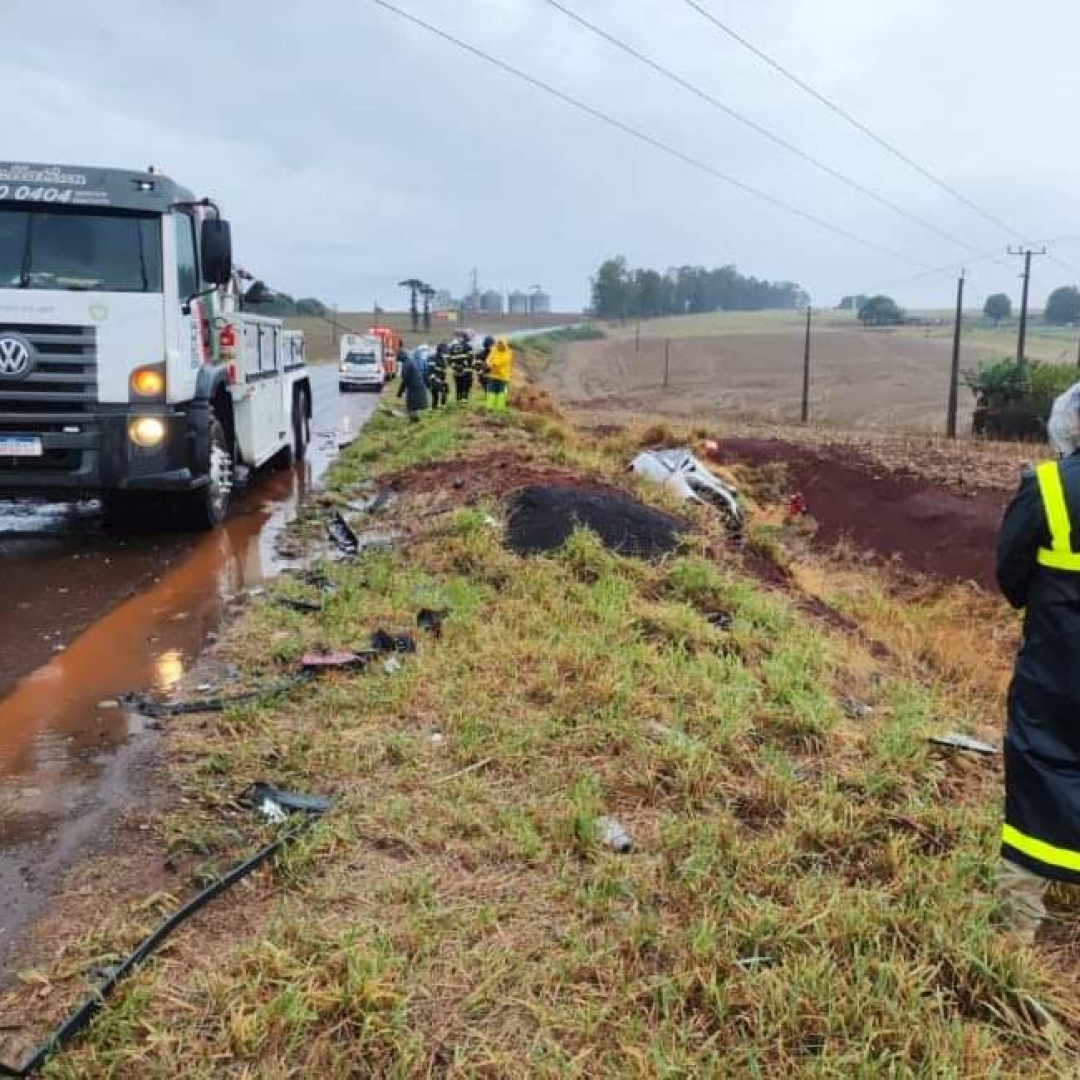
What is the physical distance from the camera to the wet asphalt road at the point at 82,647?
3.45m

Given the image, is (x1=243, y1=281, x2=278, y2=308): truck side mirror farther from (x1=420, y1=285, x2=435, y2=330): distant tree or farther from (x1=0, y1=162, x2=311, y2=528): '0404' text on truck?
(x1=420, y1=285, x2=435, y2=330): distant tree

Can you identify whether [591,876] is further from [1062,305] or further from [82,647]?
[1062,305]

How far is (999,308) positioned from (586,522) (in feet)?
397

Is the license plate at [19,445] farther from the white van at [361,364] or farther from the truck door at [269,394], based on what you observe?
the white van at [361,364]

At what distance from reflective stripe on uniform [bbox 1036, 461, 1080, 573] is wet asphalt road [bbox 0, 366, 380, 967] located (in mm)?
3222

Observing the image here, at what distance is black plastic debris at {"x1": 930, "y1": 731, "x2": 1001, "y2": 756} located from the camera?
4230 millimetres

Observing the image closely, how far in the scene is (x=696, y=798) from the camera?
365cm

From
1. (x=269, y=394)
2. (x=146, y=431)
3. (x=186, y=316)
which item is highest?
(x=186, y=316)

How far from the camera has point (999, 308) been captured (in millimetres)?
112188

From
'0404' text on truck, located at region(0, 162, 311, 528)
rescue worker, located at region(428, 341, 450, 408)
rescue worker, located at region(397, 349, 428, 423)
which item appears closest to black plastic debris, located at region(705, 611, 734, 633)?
'0404' text on truck, located at region(0, 162, 311, 528)

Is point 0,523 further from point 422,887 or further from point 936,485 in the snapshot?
point 936,485

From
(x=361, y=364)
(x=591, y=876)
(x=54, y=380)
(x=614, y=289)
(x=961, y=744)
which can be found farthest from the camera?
(x=614, y=289)

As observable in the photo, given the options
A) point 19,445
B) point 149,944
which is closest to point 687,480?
point 19,445

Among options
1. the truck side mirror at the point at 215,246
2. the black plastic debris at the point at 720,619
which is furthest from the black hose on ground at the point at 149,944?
the truck side mirror at the point at 215,246
